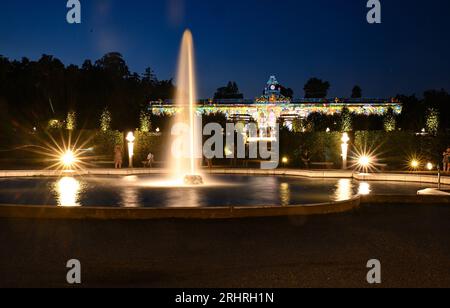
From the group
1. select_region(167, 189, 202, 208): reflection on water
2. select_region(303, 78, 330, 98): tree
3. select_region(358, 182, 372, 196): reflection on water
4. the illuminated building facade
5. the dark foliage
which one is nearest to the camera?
select_region(167, 189, 202, 208): reflection on water

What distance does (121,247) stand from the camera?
8.02 meters

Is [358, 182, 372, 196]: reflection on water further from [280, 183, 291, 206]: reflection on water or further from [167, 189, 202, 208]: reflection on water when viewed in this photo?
[167, 189, 202, 208]: reflection on water

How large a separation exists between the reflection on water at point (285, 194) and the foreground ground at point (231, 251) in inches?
91.0

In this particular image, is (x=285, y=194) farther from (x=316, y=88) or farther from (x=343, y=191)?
(x=316, y=88)

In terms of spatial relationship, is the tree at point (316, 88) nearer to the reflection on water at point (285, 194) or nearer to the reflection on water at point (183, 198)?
the reflection on water at point (285, 194)

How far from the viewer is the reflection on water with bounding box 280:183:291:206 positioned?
43.6 feet

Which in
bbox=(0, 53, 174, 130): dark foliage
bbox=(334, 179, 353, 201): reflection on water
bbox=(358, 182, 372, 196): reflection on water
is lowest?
bbox=(358, 182, 372, 196): reflection on water

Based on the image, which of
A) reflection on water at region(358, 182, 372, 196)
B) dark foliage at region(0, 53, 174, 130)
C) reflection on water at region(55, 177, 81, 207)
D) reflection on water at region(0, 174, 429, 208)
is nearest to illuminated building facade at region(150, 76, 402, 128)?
dark foliage at region(0, 53, 174, 130)

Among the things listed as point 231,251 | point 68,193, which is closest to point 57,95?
point 68,193

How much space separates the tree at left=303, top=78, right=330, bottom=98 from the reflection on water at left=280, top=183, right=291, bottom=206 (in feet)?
395

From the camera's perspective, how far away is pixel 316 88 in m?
138
